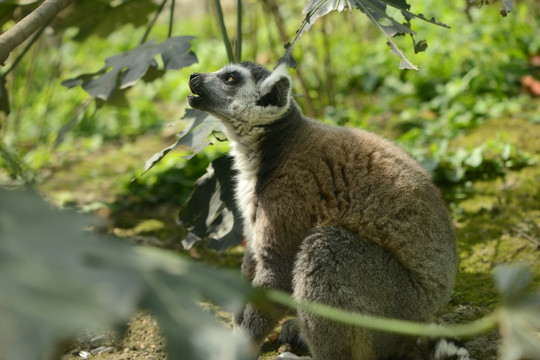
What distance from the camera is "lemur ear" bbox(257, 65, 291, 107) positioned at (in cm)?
362

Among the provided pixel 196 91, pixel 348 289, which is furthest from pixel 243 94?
pixel 348 289

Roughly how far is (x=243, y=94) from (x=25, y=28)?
56.3 inches

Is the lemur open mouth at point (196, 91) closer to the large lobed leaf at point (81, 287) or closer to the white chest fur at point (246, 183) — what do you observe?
the white chest fur at point (246, 183)

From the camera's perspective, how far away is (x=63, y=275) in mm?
1026

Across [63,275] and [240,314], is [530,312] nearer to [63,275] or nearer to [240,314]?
[63,275]

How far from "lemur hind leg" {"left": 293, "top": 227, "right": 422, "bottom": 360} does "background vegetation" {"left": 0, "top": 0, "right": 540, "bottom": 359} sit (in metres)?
0.72

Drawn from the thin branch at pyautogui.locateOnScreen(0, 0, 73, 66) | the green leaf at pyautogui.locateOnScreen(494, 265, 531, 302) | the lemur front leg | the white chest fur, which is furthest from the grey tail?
the thin branch at pyautogui.locateOnScreen(0, 0, 73, 66)

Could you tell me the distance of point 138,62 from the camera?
3.85 metres

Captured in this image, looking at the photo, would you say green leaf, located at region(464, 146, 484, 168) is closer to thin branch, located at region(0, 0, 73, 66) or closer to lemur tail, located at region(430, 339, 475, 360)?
lemur tail, located at region(430, 339, 475, 360)

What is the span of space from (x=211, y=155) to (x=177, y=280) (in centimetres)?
535

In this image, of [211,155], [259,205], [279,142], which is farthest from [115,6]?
[259,205]

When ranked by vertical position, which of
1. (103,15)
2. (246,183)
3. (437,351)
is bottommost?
(437,351)

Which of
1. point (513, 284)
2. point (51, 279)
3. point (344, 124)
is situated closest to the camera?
point (51, 279)

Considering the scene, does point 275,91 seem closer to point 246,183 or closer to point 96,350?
point 246,183
